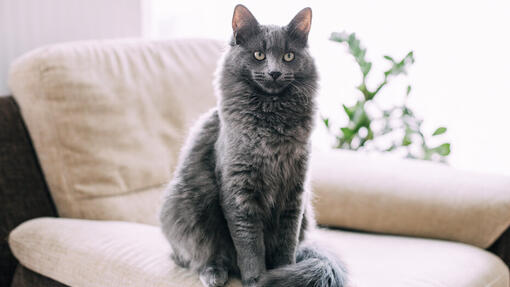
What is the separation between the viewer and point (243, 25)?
1.09m

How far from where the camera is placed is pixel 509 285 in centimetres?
148

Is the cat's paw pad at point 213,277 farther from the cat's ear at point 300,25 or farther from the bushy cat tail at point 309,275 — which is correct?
the cat's ear at point 300,25

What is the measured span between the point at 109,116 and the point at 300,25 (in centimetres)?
83

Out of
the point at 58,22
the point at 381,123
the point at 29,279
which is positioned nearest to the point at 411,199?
the point at 381,123

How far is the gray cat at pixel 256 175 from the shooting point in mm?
1078

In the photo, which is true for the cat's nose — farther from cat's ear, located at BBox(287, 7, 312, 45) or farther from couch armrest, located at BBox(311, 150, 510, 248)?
couch armrest, located at BBox(311, 150, 510, 248)

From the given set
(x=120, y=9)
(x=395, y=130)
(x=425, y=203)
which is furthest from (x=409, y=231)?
(x=120, y=9)

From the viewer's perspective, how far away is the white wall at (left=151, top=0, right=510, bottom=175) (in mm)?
2104

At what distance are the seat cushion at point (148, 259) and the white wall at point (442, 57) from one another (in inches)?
30.9

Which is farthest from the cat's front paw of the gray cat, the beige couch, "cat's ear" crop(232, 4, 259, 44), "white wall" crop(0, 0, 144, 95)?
"white wall" crop(0, 0, 144, 95)

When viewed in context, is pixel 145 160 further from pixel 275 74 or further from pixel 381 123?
pixel 381 123

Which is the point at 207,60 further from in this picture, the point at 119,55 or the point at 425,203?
the point at 425,203

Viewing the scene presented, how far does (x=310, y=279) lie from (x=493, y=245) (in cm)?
87

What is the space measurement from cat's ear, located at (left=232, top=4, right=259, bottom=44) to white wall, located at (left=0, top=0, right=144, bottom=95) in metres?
1.10
